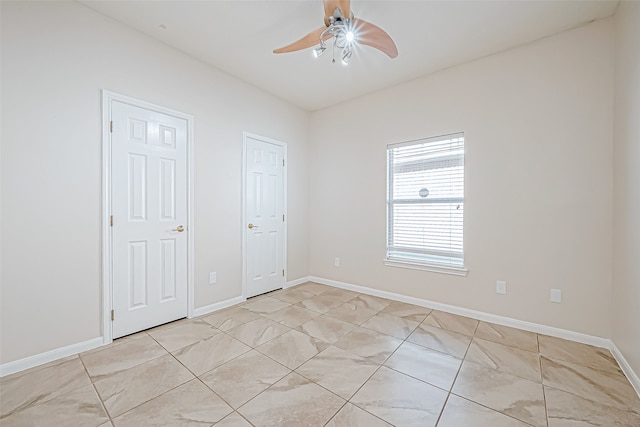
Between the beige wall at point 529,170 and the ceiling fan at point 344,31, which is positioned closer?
the ceiling fan at point 344,31

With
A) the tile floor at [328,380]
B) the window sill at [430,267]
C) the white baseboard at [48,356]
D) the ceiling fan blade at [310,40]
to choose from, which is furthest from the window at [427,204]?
the white baseboard at [48,356]

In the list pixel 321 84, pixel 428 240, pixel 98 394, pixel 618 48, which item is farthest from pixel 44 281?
pixel 618 48

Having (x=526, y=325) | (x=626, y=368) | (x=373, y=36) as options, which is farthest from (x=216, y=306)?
(x=626, y=368)

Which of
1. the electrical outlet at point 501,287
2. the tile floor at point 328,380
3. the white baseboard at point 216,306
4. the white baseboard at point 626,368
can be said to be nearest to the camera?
the tile floor at point 328,380

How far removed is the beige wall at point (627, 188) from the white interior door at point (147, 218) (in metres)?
3.82

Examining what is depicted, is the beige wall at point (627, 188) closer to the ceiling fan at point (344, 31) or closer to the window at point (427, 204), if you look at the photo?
the window at point (427, 204)

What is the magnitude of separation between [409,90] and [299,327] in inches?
123

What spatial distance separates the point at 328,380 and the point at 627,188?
263 centimetres

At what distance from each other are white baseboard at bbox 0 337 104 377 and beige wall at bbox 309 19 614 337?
10.3 feet

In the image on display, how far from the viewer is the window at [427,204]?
3.08 m

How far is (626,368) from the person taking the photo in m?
1.93

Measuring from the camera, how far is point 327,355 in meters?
2.18

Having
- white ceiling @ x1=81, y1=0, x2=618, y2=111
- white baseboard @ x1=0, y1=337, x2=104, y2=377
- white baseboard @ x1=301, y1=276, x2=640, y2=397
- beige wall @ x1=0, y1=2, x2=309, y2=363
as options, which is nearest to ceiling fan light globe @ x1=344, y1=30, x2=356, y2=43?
white ceiling @ x1=81, y1=0, x2=618, y2=111

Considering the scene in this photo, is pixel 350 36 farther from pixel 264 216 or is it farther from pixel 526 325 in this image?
pixel 526 325
